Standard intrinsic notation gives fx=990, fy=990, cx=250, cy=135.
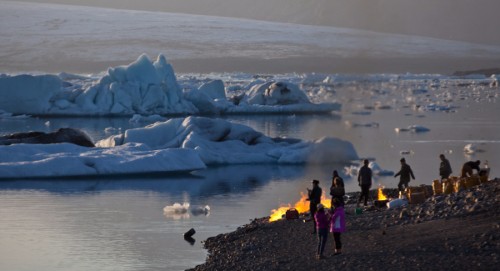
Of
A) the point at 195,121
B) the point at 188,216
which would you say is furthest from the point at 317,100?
the point at 188,216

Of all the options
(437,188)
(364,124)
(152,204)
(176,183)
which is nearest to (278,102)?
(364,124)

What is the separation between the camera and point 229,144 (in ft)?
79.9

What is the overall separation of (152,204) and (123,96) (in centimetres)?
2067

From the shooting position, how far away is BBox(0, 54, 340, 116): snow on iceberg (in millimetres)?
36938

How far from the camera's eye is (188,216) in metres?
16.5

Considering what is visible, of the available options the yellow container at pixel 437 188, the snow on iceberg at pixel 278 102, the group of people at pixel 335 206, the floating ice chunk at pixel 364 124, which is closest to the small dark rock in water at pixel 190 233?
the group of people at pixel 335 206

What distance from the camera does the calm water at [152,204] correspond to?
43.2 ft

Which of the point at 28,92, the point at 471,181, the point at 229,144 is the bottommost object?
the point at 471,181

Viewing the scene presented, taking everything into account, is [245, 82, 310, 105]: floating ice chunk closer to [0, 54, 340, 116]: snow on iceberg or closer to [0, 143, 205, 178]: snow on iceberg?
[0, 54, 340, 116]: snow on iceberg

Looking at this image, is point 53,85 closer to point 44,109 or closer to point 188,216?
point 44,109

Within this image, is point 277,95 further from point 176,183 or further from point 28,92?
point 176,183

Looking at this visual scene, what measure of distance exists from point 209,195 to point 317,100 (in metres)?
31.2

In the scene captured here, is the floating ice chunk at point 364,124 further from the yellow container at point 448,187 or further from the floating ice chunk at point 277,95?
the yellow container at point 448,187

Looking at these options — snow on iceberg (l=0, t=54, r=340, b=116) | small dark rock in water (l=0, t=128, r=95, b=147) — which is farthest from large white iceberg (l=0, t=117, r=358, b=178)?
snow on iceberg (l=0, t=54, r=340, b=116)
